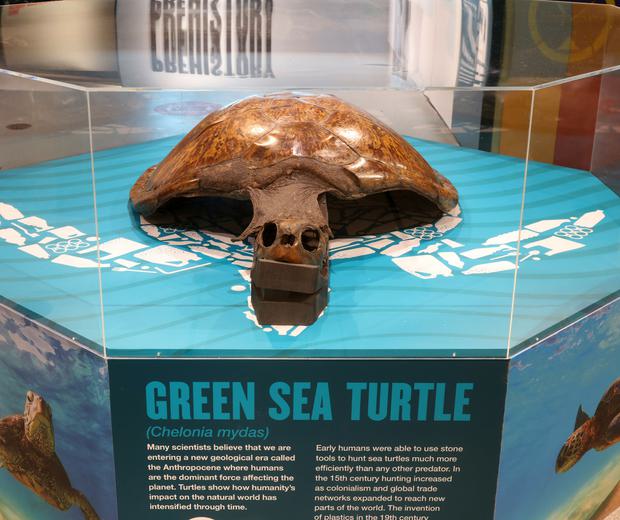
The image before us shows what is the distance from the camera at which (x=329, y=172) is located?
A: 191 cm

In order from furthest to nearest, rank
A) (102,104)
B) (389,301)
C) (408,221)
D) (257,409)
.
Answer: (408,221) < (389,301) < (257,409) < (102,104)

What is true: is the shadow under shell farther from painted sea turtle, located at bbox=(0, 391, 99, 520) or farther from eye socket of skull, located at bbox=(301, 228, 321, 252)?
painted sea turtle, located at bbox=(0, 391, 99, 520)

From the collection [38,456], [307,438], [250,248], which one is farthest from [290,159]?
[38,456]

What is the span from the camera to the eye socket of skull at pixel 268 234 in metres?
1.64

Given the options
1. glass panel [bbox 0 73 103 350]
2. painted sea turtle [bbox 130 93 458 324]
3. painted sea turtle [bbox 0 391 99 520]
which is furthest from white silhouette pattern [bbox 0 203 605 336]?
painted sea turtle [bbox 0 391 99 520]

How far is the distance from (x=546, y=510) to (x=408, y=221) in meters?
0.86

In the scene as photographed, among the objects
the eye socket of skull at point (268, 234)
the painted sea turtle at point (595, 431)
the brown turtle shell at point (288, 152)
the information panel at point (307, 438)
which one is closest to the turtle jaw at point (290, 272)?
the eye socket of skull at point (268, 234)

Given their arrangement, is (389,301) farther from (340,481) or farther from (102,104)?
(102,104)

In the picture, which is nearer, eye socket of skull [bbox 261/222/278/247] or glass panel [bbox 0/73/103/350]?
glass panel [bbox 0/73/103/350]

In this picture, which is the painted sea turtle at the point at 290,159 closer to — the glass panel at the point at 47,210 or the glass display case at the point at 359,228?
the glass display case at the point at 359,228

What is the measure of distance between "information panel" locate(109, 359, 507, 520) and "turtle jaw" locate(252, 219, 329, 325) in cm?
16

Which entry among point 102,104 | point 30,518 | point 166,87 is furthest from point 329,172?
point 30,518

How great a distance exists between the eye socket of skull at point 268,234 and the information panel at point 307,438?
0.30 metres

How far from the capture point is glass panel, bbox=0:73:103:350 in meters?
1.51
